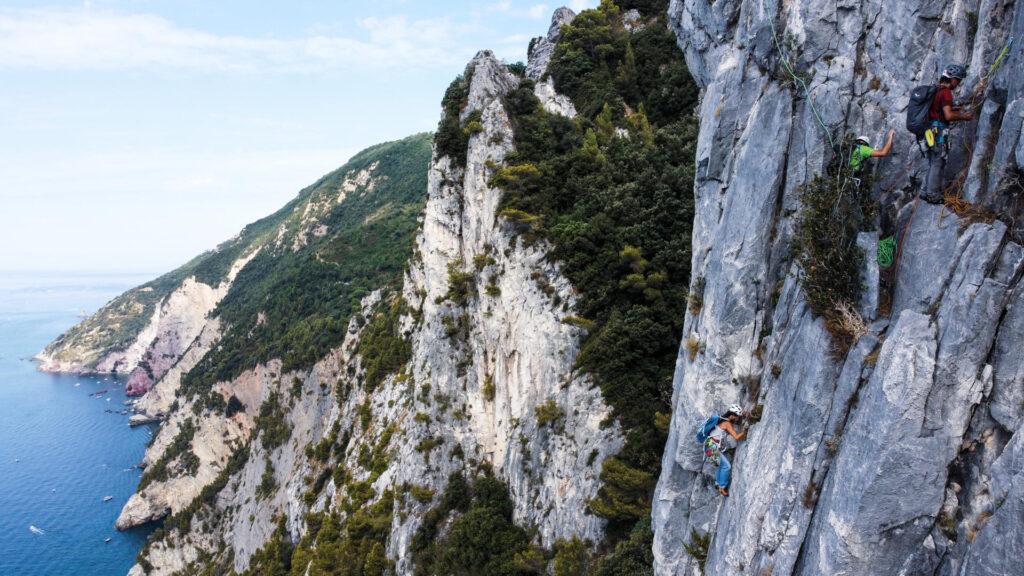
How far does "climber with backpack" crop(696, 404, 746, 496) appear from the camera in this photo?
11.8 meters

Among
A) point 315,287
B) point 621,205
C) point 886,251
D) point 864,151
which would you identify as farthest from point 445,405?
point 315,287

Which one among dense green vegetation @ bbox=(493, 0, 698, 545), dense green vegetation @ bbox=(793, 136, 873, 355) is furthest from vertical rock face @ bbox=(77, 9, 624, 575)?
dense green vegetation @ bbox=(793, 136, 873, 355)

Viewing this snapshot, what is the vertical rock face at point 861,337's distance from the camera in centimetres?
725

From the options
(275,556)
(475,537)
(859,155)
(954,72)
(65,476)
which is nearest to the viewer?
(954,72)

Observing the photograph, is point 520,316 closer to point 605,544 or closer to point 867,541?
point 605,544

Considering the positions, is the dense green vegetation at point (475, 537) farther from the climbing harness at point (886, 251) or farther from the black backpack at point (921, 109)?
the black backpack at point (921, 109)

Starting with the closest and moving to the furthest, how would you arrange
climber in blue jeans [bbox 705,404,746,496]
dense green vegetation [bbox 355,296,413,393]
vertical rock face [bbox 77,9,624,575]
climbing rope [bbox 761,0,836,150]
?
climbing rope [bbox 761,0,836,150] → climber in blue jeans [bbox 705,404,746,496] → vertical rock face [bbox 77,9,624,575] → dense green vegetation [bbox 355,296,413,393]

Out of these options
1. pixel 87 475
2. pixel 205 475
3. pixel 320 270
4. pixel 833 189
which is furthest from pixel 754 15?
pixel 87 475

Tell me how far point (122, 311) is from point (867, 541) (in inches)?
7665

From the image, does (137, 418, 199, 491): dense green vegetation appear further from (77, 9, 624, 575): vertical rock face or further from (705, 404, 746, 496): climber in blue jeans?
(705, 404, 746, 496): climber in blue jeans

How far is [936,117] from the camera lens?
829cm

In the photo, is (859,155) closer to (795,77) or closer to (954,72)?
(954,72)

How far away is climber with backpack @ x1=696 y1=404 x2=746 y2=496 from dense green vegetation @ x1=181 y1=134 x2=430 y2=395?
46.7 meters

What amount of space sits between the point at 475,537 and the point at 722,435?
15494 millimetres
